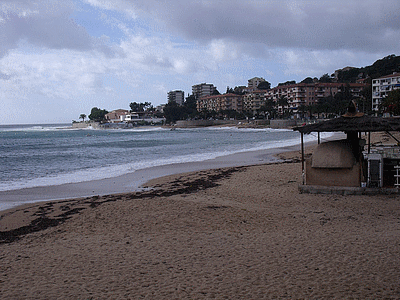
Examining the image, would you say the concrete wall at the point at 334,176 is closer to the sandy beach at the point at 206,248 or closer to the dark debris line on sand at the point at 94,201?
the sandy beach at the point at 206,248

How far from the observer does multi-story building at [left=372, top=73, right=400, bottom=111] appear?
87.1 meters

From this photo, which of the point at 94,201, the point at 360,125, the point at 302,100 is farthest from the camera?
the point at 302,100

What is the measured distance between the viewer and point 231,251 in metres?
6.05

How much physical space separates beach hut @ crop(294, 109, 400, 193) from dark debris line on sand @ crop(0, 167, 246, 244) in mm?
4325

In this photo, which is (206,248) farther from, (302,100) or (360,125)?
(302,100)

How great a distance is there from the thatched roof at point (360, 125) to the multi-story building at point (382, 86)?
85223mm

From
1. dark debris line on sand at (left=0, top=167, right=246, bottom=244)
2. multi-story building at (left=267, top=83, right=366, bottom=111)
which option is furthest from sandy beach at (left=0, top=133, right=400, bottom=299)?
multi-story building at (left=267, top=83, right=366, bottom=111)

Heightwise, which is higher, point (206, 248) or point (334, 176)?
point (334, 176)

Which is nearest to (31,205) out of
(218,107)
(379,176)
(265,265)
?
(265,265)

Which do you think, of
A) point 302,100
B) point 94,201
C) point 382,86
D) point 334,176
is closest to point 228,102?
point 302,100

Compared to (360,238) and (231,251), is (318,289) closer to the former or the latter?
(231,251)

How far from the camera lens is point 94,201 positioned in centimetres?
1146

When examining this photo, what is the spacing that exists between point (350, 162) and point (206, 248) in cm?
580

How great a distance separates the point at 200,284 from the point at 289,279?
3.84 ft
